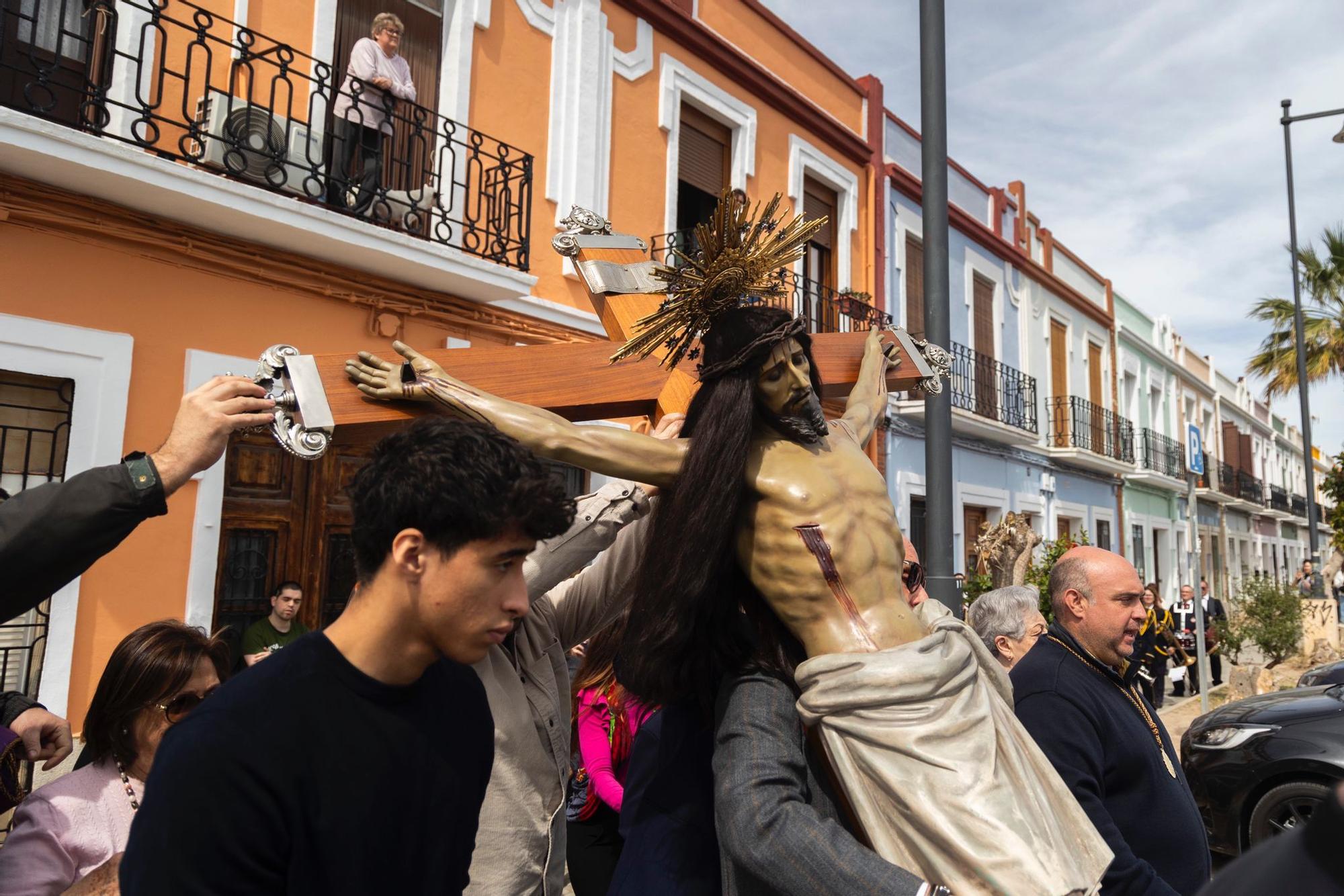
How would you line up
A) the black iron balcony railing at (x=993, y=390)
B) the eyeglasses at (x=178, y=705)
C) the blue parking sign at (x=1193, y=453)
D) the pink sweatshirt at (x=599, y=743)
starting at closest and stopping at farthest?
the eyeglasses at (x=178, y=705)
the pink sweatshirt at (x=599, y=743)
the blue parking sign at (x=1193, y=453)
the black iron balcony railing at (x=993, y=390)

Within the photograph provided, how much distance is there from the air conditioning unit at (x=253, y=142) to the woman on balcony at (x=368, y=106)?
0.27 metres

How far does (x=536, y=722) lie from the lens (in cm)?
215

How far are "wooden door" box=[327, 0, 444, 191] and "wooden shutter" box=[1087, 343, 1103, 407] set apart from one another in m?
15.7

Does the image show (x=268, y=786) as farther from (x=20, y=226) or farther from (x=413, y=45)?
(x=413, y=45)

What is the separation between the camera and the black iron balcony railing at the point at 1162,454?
858 inches

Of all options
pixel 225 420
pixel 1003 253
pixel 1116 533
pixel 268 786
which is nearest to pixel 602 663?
pixel 225 420

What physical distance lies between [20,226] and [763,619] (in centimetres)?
532

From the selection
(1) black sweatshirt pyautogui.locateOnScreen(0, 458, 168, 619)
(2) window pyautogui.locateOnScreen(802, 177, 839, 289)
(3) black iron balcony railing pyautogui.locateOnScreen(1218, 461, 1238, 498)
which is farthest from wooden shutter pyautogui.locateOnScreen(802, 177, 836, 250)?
(3) black iron balcony railing pyautogui.locateOnScreen(1218, 461, 1238, 498)

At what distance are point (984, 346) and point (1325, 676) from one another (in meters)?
8.54

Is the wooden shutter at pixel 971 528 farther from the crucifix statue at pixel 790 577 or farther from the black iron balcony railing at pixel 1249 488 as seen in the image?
the black iron balcony railing at pixel 1249 488

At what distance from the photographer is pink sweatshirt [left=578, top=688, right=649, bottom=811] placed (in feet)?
10.9

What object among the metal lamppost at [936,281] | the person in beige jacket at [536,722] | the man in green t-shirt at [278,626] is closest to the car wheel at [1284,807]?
the metal lamppost at [936,281]

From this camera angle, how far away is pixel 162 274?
610 centimetres

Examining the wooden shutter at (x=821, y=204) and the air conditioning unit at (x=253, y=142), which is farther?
the wooden shutter at (x=821, y=204)
